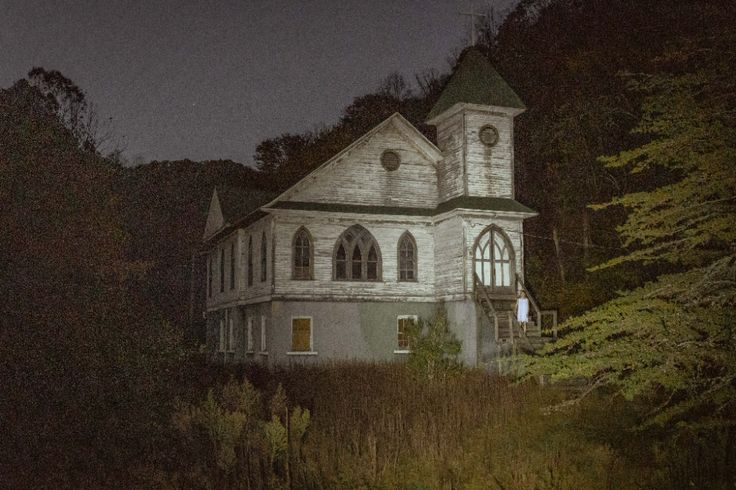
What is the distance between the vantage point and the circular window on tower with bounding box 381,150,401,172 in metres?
28.7

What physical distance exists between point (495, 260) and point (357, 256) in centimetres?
514

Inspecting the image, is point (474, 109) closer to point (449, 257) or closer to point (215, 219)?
point (449, 257)

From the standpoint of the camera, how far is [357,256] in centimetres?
2822

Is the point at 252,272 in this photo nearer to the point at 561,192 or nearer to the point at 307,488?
the point at 561,192

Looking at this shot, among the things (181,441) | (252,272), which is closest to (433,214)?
(252,272)

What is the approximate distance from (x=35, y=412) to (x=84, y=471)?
9.77 ft

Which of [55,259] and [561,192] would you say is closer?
[55,259]

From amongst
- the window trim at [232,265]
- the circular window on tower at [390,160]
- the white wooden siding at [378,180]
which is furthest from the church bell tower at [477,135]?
the window trim at [232,265]

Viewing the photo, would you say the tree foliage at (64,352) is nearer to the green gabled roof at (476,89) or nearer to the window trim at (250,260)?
the window trim at (250,260)

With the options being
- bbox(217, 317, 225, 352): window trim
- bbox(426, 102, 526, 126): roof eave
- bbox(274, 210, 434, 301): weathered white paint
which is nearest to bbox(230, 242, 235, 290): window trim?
bbox(217, 317, 225, 352): window trim

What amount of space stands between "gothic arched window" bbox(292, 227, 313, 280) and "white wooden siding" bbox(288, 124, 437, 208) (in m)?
1.31

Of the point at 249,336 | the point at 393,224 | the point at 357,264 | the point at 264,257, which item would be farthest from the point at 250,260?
the point at 393,224

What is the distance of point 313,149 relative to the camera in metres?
51.5

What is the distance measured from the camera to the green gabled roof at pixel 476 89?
93.9 feet
